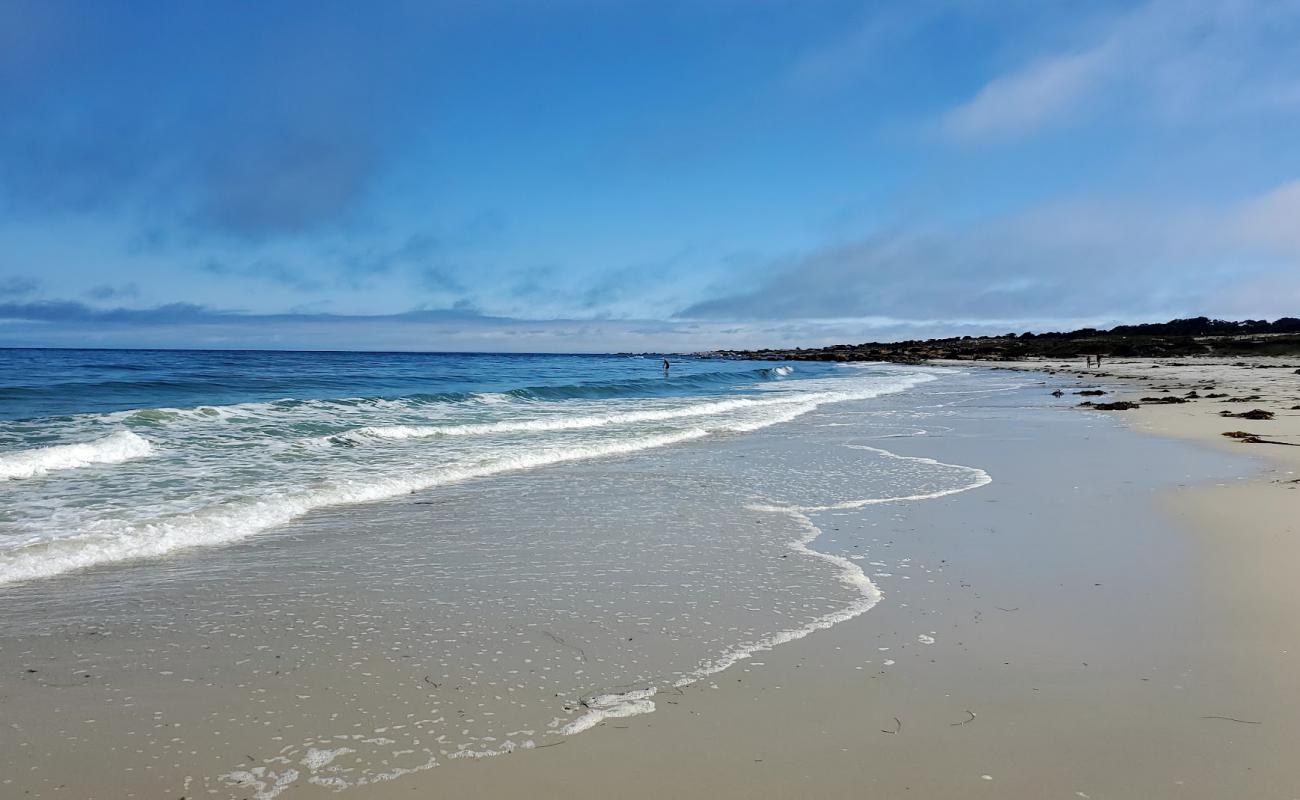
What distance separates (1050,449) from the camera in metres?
13.3

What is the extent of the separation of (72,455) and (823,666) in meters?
12.3

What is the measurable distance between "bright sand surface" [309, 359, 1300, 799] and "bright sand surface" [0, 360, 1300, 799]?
2 cm

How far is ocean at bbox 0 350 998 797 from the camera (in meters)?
3.44

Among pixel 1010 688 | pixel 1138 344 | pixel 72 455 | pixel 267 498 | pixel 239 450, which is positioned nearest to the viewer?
pixel 1010 688

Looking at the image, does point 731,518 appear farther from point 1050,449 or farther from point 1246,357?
point 1246,357

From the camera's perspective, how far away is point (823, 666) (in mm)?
4152

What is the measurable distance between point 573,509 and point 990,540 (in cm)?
442

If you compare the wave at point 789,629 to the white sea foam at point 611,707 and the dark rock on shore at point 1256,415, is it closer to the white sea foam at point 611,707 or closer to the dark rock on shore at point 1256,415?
the white sea foam at point 611,707

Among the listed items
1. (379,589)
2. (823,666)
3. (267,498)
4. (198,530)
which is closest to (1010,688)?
(823,666)

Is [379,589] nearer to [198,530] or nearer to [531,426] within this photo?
[198,530]

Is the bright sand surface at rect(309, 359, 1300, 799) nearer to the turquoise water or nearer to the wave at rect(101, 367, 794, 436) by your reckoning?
the turquoise water

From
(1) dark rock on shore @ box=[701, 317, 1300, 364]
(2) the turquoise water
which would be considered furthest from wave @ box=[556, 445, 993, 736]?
(1) dark rock on shore @ box=[701, 317, 1300, 364]

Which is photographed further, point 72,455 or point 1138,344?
point 1138,344

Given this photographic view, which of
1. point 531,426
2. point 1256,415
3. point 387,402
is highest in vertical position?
point 387,402
